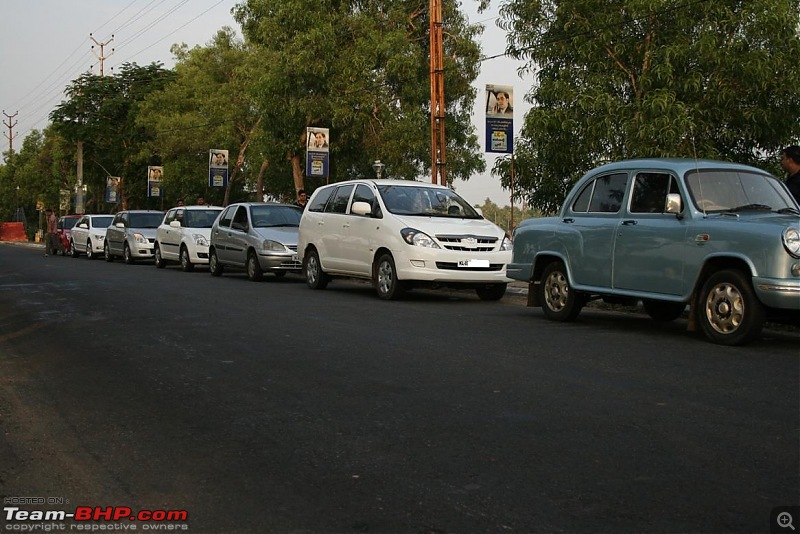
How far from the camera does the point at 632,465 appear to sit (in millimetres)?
5234

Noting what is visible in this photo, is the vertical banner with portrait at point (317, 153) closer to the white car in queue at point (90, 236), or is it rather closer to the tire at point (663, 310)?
the white car in queue at point (90, 236)

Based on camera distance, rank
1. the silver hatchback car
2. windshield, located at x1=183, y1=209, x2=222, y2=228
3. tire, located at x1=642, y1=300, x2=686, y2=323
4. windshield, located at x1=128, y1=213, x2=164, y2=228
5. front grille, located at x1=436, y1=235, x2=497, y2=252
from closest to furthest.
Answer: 1. tire, located at x1=642, y1=300, x2=686, y2=323
2. front grille, located at x1=436, y1=235, x2=497, y2=252
3. the silver hatchback car
4. windshield, located at x1=183, y1=209, x2=222, y2=228
5. windshield, located at x1=128, y1=213, x2=164, y2=228

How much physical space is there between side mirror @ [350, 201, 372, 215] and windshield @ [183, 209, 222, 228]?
A: 11439 mm

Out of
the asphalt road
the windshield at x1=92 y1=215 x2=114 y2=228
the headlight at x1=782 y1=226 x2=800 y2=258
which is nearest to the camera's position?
the asphalt road

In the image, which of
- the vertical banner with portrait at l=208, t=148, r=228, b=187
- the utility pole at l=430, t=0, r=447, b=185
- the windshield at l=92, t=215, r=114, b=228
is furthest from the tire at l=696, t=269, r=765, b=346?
the vertical banner with portrait at l=208, t=148, r=228, b=187

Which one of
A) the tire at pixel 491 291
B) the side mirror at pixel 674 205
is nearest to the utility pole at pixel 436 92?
the tire at pixel 491 291

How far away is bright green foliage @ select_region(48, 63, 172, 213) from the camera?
63219mm

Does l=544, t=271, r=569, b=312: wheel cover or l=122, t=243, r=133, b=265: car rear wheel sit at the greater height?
l=544, t=271, r=569, b=312: wheel cover

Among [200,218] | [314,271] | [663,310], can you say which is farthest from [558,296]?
[200,218]

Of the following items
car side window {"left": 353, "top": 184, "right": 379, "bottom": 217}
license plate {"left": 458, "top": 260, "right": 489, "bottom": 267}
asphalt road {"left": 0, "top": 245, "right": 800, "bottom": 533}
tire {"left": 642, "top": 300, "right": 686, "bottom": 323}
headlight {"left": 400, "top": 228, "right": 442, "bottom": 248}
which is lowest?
asphalt road {"left": 0, "top": 245, "right": 800, "bottom": 533}

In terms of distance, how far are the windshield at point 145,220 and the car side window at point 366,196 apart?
17.1m

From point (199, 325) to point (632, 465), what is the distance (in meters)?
7.43

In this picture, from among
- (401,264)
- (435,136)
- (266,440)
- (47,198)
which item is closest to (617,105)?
(435,136)

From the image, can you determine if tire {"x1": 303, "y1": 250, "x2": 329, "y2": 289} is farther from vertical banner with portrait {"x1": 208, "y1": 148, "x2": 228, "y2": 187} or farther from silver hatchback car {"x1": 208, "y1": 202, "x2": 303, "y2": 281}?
vertical banner with portrait {"x1": 208, "y1": 148, "x2": 228, "y2": 187}
